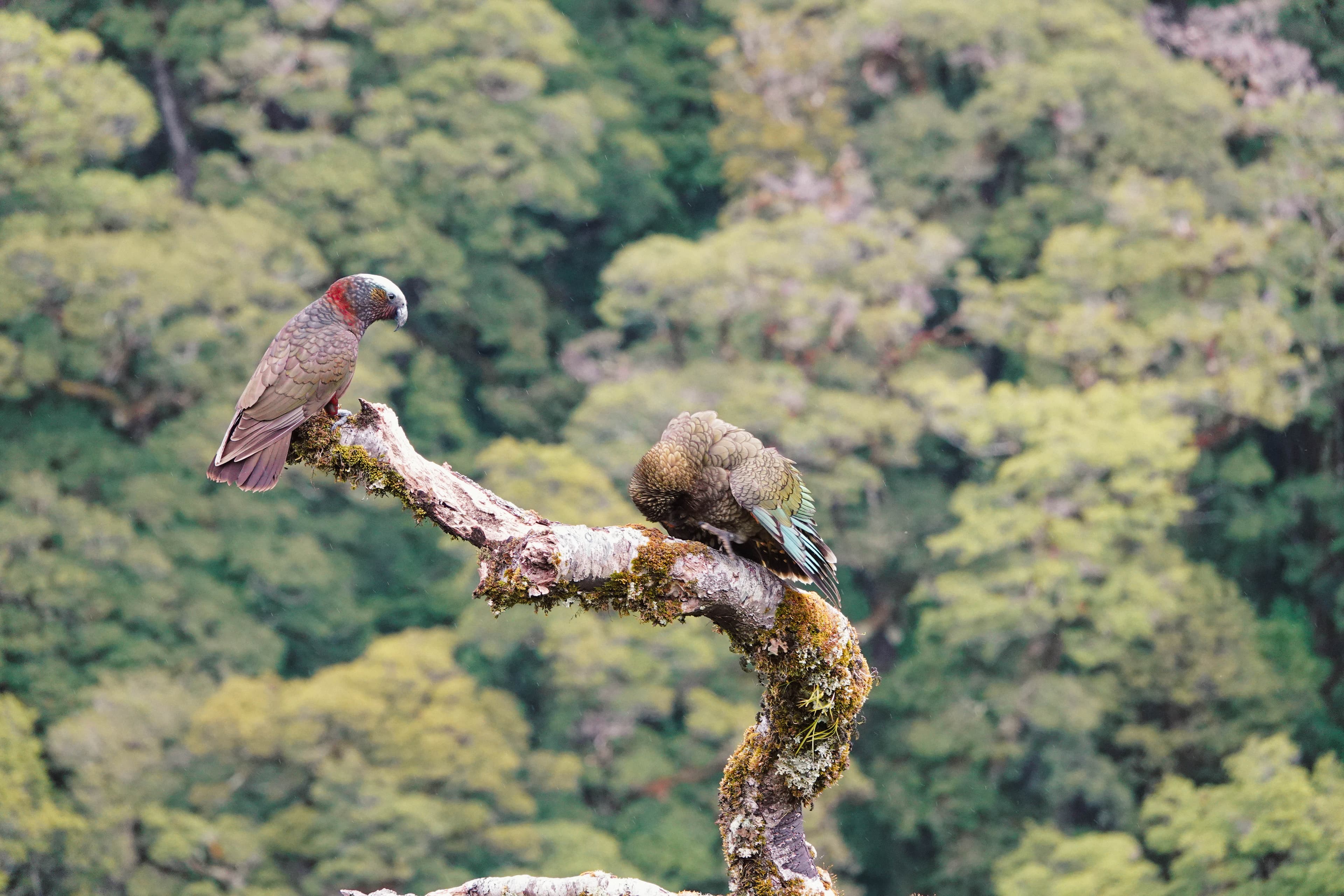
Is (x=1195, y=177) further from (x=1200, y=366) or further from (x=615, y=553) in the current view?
(x=615, y=553)

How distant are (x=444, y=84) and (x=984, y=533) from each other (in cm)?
968

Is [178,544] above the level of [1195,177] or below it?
Result: below

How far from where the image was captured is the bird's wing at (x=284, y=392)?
191 inches

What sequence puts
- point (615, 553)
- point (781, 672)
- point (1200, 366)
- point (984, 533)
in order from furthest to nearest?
point (1200, 366)
point (984, 533)
point (781, 672)
point (615, 553)

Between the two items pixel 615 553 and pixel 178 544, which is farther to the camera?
pixel 178 544

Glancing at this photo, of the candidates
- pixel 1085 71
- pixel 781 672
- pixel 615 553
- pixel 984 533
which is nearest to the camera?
pixel 615 553

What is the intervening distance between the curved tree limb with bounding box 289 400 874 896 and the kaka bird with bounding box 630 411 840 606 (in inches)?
4.7

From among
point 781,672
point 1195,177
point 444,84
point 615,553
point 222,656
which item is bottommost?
point 222,656

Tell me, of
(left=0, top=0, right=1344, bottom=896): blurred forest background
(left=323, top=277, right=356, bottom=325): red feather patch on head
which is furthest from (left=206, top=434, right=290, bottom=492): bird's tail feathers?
(left=0, top=0, right=1344, bottom=896): blurred forest background

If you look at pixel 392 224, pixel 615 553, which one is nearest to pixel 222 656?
pixel 392 224

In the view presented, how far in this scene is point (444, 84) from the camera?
1922 centimetres

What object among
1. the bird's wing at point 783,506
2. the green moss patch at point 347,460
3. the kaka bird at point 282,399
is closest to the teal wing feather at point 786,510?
the bird's wing at point 783,506

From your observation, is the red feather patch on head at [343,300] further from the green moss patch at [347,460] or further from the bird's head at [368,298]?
the green moss patch at [347,460]

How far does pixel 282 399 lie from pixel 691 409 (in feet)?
38.4
